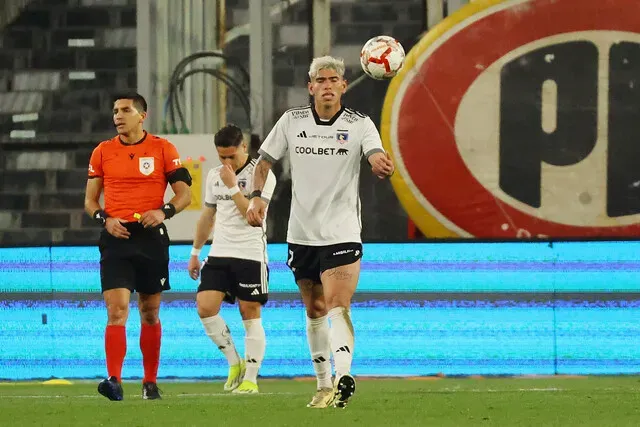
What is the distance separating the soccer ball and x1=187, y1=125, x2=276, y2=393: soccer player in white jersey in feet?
4.36

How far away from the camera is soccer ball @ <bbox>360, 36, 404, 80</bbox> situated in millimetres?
9586

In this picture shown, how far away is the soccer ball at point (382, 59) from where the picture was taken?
31.4ft

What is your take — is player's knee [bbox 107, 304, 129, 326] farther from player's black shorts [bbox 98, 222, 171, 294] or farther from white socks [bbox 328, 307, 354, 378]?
white socks [bbox 328, 307, 354, 378]

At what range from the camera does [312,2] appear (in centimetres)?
1370

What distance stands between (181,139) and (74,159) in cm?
138

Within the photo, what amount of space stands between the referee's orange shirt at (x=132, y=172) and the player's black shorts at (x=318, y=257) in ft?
4.12

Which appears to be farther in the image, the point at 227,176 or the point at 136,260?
the point at 227,176

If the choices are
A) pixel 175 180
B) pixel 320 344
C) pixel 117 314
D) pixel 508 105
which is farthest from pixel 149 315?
pixel 508 105

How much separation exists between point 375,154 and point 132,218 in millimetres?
1899

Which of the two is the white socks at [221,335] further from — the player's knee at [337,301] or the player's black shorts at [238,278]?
the player's knee at [337,301]


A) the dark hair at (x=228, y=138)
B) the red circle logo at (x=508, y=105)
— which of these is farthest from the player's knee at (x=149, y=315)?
the red circle logo at (x=508, y=105)

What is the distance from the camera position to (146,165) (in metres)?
9.18

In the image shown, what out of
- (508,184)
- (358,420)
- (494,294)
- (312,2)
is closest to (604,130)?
(508,184)

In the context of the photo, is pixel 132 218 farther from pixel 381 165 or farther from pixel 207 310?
pixel 381 165
